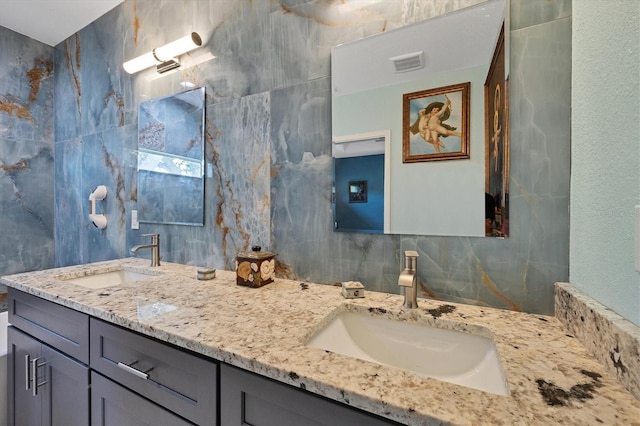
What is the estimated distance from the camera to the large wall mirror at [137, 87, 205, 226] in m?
1.59

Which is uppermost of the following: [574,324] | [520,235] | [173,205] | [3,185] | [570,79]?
[570,79]

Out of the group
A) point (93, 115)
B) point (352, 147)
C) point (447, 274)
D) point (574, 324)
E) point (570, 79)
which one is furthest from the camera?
point (93, 115)

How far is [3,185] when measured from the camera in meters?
2.19

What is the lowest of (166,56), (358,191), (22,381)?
(22,381)

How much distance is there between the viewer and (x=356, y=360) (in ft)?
2.04

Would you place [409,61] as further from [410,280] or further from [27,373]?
[27,373]

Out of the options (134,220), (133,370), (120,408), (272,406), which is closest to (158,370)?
(133,370)

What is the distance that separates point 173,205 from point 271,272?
850mm

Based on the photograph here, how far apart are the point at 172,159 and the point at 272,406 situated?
150cm

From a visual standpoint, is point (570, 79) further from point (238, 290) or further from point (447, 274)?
point (238, 290)

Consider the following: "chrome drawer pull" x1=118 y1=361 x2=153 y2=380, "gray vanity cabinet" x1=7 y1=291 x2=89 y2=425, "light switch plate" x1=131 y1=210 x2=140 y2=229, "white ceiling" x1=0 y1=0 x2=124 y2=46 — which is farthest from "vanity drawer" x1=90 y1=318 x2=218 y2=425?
"white ceiling" x1=0 y1=0 x2=124 y2=46

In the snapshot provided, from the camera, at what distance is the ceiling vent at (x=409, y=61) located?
1.01 m

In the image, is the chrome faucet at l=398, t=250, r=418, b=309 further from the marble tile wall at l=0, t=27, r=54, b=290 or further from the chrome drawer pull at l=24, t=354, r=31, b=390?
the marble tile wall at l=0, t=27, r=54, b=290

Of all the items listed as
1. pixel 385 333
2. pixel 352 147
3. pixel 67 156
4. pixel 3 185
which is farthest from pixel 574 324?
pixel 3 185
